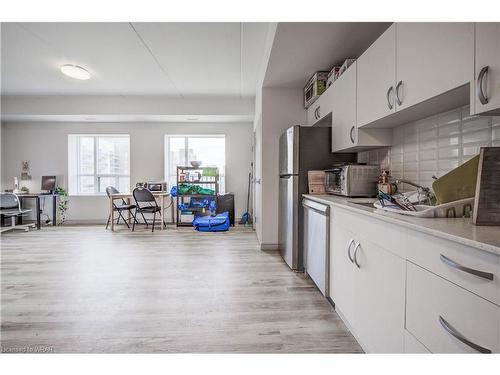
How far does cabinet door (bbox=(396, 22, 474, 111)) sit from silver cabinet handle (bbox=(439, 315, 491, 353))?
0.98 metres

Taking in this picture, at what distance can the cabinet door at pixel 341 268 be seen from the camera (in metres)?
1.67

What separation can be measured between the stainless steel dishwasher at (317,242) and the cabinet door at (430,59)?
971 mm

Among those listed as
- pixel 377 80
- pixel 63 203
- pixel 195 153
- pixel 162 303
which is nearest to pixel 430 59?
pixel 377 80

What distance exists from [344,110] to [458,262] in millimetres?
1826

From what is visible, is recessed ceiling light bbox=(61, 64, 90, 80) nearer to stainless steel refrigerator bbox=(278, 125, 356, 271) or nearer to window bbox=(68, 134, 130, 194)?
window bbox=(68, 134, 130, 194)

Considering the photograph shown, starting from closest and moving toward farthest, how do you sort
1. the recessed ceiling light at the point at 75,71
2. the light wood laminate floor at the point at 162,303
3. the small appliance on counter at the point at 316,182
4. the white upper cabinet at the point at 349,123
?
the light wood laminate floor at the point at 162,303 → the white upper cabinet at the point at 349,123 → the small appliance on counter at the point at 316,182 → the recessed ceiling light at the point at 75,71

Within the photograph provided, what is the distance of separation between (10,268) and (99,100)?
3382 mm

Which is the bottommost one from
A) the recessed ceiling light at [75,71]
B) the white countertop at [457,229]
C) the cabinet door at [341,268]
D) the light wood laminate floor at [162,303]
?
the light wood laminate floor at [162,303]

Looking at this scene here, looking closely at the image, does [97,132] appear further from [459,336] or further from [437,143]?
[459,336]

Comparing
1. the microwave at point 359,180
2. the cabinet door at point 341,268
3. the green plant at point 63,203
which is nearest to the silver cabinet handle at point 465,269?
the cabinet door at point 341,268

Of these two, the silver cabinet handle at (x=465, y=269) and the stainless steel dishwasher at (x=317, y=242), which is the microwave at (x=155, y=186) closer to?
the stainless steel dishwasher at (x=317, y=242)

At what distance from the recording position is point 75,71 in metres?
3.73
